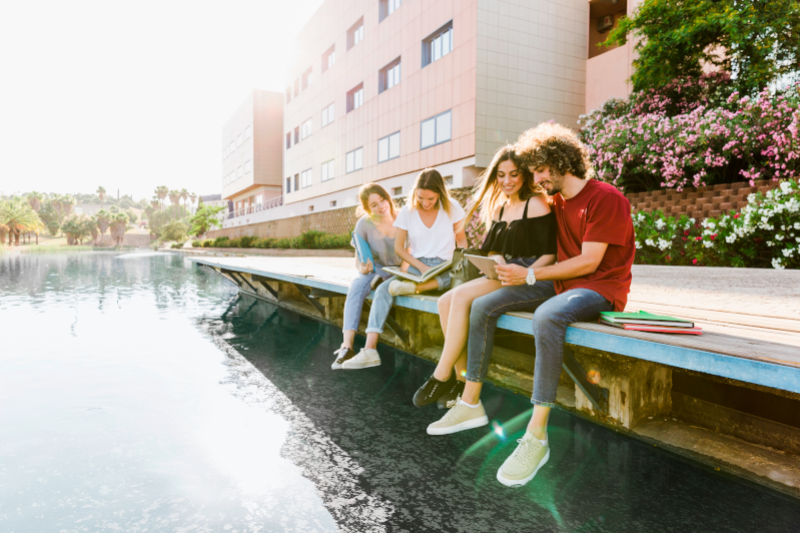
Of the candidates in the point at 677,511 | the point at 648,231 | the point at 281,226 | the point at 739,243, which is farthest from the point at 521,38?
the point at 677,511

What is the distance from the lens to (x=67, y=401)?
392 cm

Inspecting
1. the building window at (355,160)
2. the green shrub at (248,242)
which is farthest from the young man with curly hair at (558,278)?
the green shrub at (248,242)

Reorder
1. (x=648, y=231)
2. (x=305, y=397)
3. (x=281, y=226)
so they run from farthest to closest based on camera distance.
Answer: (x=281, y=226)
(x=648, y=231)
(x=305, y=397)

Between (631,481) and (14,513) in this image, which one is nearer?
(14,513)

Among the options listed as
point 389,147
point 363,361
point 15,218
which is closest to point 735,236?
point 363,361

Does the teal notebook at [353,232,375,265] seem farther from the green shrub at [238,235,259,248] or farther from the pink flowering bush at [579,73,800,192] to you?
the green shrub at [238,235,259,248]

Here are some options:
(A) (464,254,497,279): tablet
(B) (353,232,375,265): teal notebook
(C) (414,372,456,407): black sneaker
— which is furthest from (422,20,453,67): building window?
(C) (414,372,456,407): black sneaker

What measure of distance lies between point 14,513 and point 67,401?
1.94 metres

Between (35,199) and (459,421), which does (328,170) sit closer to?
(459,421)

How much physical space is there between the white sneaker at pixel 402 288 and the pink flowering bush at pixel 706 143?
26.0 feet

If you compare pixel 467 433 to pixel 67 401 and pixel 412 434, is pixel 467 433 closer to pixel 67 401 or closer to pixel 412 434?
pixel 412 434

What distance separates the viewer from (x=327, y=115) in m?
30.3

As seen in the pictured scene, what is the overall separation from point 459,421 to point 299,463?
1002 millimetres

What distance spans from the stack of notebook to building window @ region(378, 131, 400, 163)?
20.6 m
